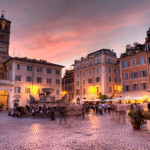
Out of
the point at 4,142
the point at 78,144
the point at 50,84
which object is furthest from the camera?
the point at 50,84

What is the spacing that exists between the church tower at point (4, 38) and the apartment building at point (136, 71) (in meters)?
33.5

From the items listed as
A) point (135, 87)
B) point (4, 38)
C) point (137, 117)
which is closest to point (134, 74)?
point (135, 87)

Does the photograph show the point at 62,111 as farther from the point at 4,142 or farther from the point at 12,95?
the point at 12,95

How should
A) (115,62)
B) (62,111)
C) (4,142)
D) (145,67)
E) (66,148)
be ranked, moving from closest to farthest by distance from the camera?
(66,148) → (4,142) → (62,111) → (145,67) → (115,62)

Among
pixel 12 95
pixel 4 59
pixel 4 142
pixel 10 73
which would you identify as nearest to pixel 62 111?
pixel 4 142

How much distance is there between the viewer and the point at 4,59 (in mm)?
50938

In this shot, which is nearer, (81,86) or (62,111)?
(62,111)

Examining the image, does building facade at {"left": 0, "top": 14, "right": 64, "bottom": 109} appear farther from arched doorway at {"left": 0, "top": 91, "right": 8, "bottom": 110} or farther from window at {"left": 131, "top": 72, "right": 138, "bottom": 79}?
window at {"left": 131, "top": 72, "right": 138, "bottom": 79}

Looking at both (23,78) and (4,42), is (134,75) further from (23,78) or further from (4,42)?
(4,42)

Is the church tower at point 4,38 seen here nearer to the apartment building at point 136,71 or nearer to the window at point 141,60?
the apartment building at point 136,71

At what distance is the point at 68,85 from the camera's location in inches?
2689

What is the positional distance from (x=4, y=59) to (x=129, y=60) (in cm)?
3485

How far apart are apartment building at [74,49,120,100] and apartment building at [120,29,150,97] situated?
878 centimetres

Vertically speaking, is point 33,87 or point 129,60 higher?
point 129,60
